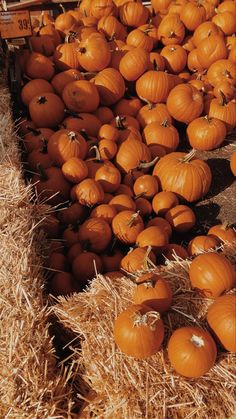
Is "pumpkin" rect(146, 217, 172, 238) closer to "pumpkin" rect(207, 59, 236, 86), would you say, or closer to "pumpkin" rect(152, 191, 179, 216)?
"pumpkin" rect(152, 191, 179, 216)

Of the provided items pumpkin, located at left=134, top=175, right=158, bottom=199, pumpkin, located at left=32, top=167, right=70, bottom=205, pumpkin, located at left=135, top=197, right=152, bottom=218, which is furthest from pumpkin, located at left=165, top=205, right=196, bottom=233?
pumpkin, located at left=32, top=167, right=70, bottom=205

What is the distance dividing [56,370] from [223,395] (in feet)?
3.18

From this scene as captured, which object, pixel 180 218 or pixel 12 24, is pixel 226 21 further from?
pixel 180 218

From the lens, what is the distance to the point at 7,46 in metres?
5.17

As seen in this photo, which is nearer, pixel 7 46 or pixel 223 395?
pixel 223 395

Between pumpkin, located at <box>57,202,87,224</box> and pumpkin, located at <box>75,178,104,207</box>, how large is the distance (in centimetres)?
7

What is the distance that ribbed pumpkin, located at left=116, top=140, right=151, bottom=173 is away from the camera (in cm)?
428

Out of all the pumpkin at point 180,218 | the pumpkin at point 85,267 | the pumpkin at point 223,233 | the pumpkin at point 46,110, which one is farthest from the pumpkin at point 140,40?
the pumpkin at point 85,267

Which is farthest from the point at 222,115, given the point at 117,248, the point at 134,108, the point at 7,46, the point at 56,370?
the point at 56,370

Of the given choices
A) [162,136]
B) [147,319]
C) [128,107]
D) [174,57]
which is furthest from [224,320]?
[174,57]

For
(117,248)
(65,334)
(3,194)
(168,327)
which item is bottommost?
(117,248)

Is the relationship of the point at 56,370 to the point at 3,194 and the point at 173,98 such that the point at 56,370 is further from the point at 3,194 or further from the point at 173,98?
the point at 173,98

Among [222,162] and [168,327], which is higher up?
[168,327]

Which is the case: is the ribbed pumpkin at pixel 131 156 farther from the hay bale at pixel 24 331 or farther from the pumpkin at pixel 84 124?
the hay bale at pixel 24 331
